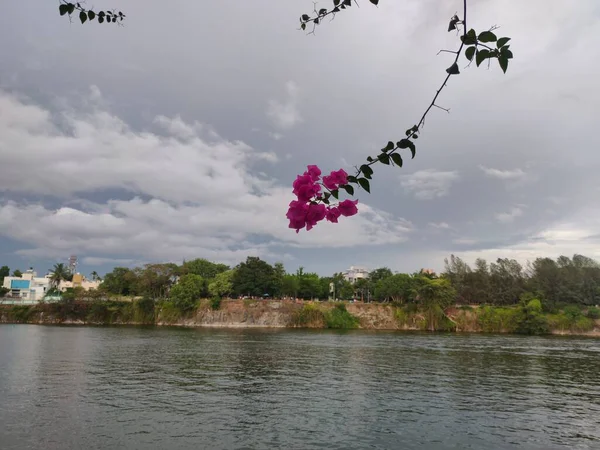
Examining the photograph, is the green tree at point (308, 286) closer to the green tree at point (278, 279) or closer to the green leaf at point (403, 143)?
the green tree at point (278, 279)

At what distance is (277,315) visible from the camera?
95250 mm

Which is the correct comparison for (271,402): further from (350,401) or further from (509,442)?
(509,442)

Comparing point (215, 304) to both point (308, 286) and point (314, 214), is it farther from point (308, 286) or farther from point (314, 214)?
point (314, 214)

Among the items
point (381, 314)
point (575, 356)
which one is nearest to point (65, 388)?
point (575, 356)

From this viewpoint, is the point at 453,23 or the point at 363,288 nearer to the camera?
the point at 453,23

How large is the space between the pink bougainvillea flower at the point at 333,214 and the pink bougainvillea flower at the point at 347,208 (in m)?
0.03

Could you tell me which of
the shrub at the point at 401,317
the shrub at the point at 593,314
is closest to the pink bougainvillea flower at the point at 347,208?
the shrub at the point at 401,317

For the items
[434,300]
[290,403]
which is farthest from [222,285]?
[290,403]

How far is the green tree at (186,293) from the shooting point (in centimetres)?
9212

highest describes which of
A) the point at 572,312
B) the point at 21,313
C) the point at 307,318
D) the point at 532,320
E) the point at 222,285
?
the point at 222,285

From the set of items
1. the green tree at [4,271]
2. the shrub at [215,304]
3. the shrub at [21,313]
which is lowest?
the shrub at [21,313]

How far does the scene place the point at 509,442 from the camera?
15438 mm

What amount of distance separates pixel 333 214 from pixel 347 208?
117 mm

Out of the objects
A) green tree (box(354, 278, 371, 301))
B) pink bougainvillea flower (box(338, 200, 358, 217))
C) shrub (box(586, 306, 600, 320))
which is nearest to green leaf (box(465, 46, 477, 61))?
pink bougainvillea flower (box(338, 200, 358, 217))
